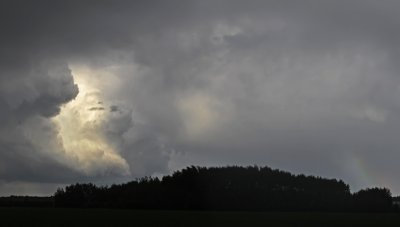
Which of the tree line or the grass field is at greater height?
the tree line

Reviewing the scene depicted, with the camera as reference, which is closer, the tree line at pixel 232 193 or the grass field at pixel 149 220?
the grass field at pixel 149 220

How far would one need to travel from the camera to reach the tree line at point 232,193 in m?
151

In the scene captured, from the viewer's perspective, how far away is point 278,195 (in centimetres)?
15725

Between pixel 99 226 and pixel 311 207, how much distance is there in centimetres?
10502

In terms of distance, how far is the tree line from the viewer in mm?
150750

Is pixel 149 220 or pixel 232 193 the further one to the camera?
pixel 232 193

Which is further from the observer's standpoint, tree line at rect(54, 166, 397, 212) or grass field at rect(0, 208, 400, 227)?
tree line at rect(54, 166, 397, 212)

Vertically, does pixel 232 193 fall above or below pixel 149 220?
above

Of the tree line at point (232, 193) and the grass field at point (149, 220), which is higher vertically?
the tree line at point (232, 193)

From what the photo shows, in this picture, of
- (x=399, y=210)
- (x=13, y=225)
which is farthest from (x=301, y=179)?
(x=13, y=225)

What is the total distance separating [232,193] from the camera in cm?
15262

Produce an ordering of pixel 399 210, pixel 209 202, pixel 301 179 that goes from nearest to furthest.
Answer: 1. pixel 209 202
2. pixel 399 210
3. pixel 301 179

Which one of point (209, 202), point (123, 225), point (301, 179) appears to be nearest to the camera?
point (123, 225)

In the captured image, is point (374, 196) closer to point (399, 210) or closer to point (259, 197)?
point (399, 210)
